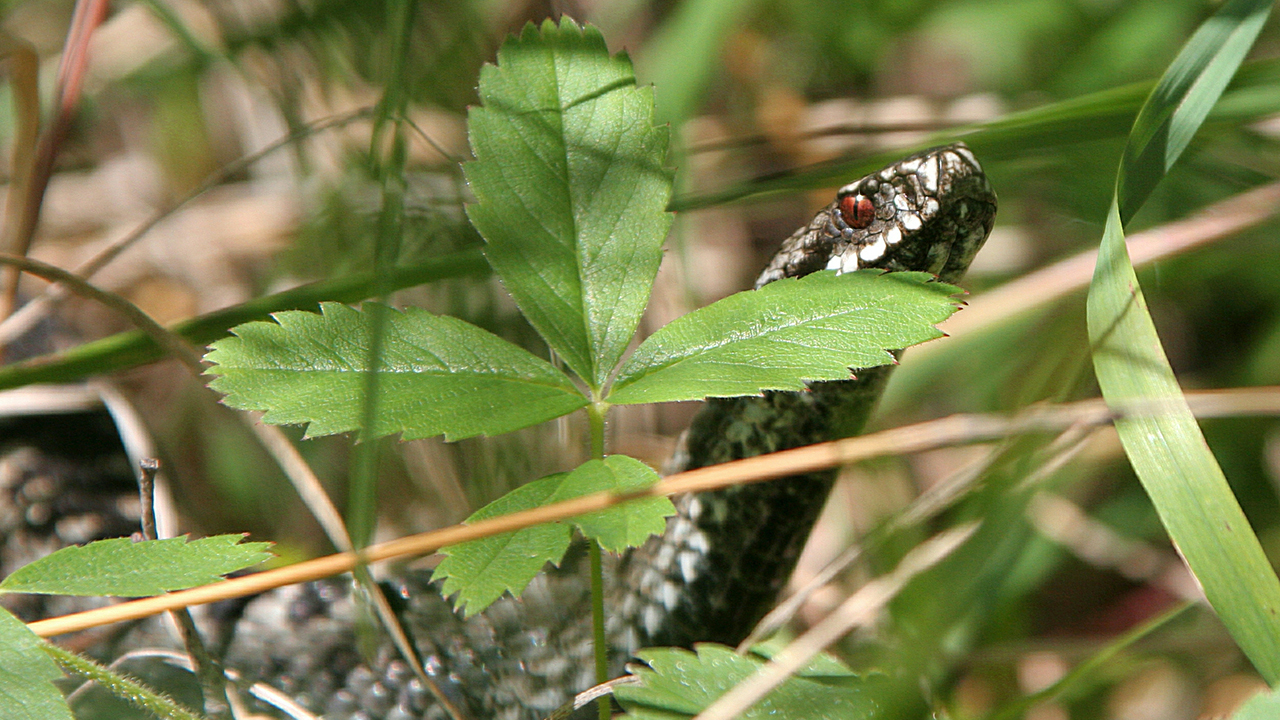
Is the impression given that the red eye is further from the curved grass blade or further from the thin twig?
the thin twig

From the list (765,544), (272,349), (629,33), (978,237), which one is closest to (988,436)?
(978,237)

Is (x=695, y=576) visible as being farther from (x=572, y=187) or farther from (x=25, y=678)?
(x=25, y=678)

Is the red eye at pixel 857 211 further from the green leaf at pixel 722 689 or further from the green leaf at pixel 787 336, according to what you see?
the green leaf at pixel 722 689

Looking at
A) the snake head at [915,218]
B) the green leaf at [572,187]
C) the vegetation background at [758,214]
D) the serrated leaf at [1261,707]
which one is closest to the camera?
the serrated leaf at [1261,707]

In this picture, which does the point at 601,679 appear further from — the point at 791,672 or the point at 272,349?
the point at 272,349

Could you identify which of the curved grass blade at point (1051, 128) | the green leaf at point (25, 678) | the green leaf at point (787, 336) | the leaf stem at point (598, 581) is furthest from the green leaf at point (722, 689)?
the curved grass blade at point (1051, 128)

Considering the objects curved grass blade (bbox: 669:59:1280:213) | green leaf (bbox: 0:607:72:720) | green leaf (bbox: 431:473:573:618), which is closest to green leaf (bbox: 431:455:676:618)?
green leaf (bbox: 431:473:573:618)
